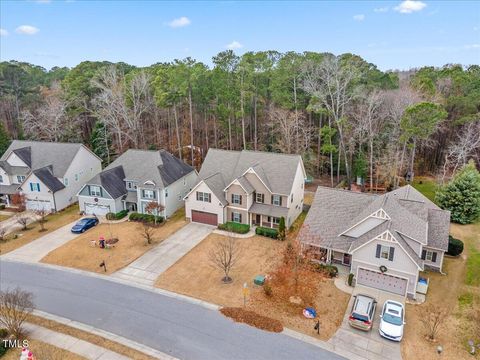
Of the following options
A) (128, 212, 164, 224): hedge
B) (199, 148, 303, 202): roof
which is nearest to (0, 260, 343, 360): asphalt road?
(128, 212, 164, 224): hedge

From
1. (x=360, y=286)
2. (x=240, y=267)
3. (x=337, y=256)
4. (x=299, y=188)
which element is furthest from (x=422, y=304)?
(x=299, y=188)

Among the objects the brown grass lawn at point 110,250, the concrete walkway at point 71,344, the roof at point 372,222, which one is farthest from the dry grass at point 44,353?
the roof at point 372,222

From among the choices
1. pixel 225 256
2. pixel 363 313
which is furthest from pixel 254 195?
pixel 363 313

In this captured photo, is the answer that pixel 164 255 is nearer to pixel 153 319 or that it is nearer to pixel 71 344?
pixel 153 319

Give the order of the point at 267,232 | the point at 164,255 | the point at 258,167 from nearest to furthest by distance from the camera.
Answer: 1. the point at 164,255
2. the point at 267,232
3. the point at 258,167

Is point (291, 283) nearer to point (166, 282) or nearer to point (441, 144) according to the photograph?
point (166, 282)

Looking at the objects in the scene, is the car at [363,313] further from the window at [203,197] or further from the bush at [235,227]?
the window at [203,197]
